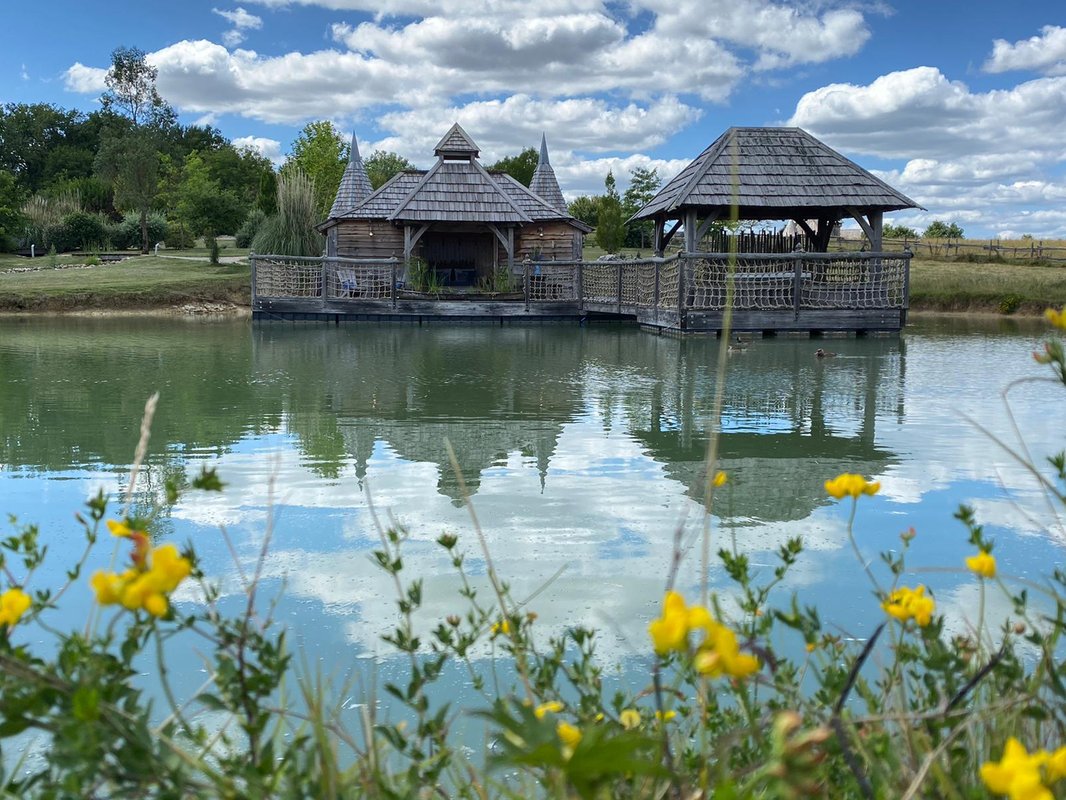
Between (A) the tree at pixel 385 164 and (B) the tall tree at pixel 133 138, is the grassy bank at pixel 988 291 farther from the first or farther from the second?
(A) the tree at pixel 385 164

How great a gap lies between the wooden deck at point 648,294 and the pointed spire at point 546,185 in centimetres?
465

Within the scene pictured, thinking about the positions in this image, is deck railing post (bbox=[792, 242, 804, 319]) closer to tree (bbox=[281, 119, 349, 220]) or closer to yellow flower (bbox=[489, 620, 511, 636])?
yellow flower (bbox=[489, 620, 511, 636])

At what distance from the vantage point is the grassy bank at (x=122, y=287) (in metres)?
24.4

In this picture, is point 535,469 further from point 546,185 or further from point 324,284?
point 546,185

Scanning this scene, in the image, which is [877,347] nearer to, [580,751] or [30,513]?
[30,513]

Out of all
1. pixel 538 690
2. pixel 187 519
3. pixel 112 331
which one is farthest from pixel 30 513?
pixel 112 331

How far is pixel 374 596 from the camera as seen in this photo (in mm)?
3764

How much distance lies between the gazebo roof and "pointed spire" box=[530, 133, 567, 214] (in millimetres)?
8665

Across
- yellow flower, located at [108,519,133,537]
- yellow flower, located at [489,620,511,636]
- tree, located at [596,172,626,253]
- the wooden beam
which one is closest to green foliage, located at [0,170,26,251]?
tree, located at [596,172,626,253]

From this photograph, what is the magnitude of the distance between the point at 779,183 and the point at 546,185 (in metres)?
11.5

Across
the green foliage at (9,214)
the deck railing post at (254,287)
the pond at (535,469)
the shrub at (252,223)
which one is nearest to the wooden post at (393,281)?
the deck railing post at (254,287)

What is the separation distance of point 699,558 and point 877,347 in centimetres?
1310

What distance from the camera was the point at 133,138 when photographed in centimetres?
4641

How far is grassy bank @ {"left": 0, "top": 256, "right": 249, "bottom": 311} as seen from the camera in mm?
24438
